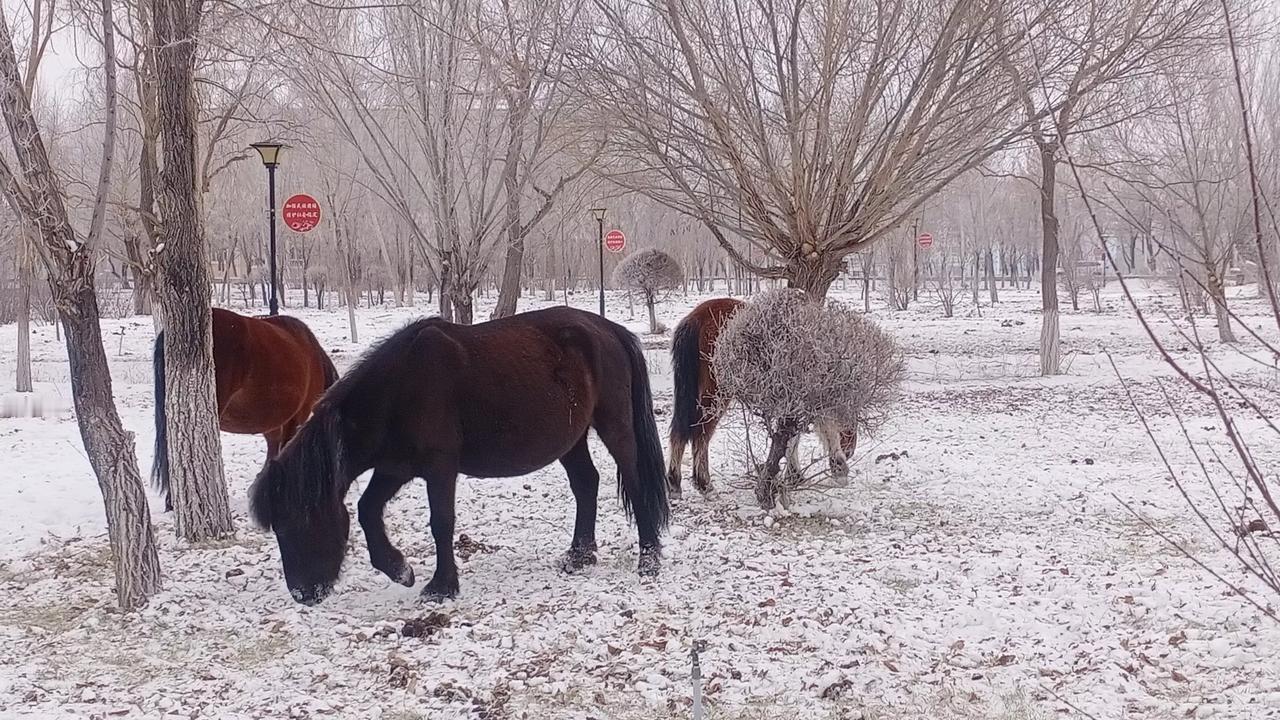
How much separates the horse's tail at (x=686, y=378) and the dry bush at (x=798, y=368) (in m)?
0.51

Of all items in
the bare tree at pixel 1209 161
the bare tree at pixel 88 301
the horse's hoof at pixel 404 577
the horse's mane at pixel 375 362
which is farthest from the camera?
the bare tree at pixel 1209 161

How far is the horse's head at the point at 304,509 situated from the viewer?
458 cm

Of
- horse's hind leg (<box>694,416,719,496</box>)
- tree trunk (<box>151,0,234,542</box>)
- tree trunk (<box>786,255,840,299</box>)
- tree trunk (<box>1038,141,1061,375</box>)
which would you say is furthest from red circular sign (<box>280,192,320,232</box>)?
tree trunk (<box>1038,141,1061,375</box>)

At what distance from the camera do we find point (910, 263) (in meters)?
36.8

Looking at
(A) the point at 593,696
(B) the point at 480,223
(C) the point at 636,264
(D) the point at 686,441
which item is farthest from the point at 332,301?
(A) the point at 593,696

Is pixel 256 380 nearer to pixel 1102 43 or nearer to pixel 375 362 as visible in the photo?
pixel 375 362

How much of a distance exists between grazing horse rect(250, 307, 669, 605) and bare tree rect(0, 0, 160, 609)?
68 centimetres

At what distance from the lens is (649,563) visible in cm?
537

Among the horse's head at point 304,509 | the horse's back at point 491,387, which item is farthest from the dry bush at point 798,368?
the horse's head at point 304,509

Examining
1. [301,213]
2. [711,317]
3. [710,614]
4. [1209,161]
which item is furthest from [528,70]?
[1209,161]

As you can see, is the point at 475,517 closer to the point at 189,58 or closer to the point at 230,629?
the point at 230,629

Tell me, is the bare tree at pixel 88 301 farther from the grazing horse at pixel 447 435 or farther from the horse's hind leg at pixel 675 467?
the horse's hind leg at pixel 675 467

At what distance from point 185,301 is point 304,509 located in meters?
1.74

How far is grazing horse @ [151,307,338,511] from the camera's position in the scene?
20.6ft
